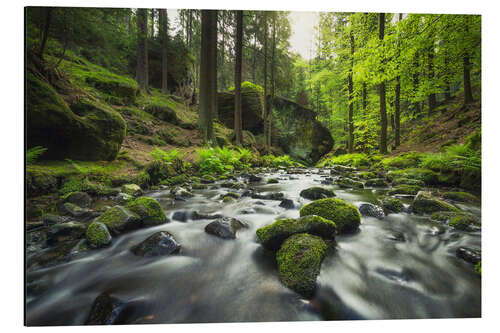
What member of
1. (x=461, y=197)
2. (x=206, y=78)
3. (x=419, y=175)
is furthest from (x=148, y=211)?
(x=206, y=78)

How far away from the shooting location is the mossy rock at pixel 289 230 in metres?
1.67

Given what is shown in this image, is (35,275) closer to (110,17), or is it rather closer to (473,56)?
(110,17)

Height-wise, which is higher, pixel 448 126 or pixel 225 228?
pixel 448 126

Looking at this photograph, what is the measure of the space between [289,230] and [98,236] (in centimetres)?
166

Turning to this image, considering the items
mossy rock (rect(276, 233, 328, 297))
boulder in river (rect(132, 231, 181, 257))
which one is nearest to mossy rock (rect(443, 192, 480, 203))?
mossy rock (rect(276, 233, 328, 297))

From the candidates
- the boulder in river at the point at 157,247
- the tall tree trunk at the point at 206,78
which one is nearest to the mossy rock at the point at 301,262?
the boulder in river at the point at 157,247

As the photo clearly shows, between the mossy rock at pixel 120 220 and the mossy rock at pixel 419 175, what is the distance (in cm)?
470

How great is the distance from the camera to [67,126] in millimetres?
2922

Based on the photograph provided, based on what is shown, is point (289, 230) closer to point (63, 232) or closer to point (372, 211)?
point (372, 211)

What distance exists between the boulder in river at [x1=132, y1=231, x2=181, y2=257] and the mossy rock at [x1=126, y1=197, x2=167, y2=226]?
0.50 meters

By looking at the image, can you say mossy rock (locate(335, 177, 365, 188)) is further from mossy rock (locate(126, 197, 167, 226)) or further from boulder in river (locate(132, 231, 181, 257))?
boulder in river (locate(132, 231, 181, 257))

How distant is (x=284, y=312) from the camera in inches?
47.1
